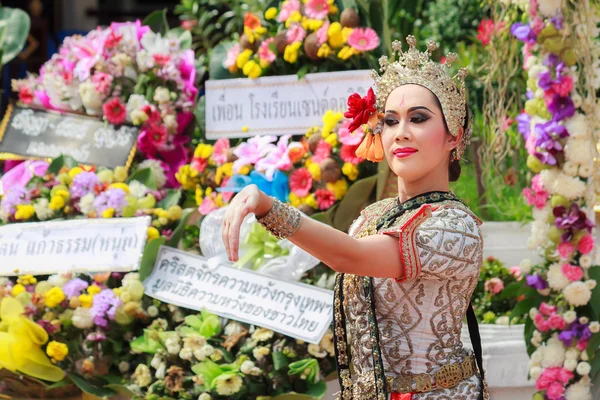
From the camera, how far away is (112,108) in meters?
4.39

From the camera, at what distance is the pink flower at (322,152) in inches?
148

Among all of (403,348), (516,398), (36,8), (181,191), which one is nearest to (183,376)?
(181,191)

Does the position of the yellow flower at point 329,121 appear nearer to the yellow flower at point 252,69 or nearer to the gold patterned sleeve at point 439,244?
the yellow flower at point 252,69

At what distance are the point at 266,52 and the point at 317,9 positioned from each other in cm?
30

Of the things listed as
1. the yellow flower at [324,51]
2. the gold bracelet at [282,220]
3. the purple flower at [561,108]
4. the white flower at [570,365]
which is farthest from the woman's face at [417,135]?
the yellow flower at [324,51]

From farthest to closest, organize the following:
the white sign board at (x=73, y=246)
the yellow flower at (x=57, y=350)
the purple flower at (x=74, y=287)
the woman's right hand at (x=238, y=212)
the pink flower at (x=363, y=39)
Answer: the pink flower at (x=363, y=39) < the white sign board at (x=73, y=246) < the purple flower at (x=74, y=287) < the yellow flower at (x=57, y=350) < the woman's right hand at (x=238, y=212)

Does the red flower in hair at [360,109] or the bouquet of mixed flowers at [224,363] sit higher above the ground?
the red flower in hair at [360,109]

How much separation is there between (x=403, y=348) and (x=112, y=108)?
273 cm

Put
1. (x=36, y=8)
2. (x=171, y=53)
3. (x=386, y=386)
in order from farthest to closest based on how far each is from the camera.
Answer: (x=36, y=8), (x=171, y=53), (x=386, y=386)

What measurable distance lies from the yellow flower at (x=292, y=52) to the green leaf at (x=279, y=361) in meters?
1.38

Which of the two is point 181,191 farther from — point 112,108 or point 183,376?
point 183,376

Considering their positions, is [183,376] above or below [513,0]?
below

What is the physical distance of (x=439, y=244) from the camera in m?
1.89

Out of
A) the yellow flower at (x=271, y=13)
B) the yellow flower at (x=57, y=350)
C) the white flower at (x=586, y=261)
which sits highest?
the yellow flower at (x=271, y=13)
